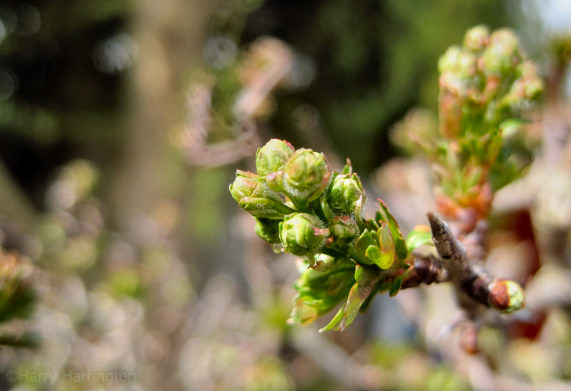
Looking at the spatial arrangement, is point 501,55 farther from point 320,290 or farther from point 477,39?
point 320,290

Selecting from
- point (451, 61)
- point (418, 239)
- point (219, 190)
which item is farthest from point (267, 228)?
point (219, 190)

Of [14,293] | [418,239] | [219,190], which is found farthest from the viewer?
[219,190]

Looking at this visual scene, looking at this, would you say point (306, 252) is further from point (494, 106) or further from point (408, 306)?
point (408, 306)

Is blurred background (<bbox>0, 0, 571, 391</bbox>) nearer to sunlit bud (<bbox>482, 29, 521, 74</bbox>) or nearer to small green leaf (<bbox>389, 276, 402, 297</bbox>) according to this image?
small green leaf (<bbox>389, 276, 402, 297</bbox>)

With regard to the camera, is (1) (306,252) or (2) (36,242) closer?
(1) (306,252)

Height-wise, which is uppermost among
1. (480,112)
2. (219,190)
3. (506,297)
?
(219,190)

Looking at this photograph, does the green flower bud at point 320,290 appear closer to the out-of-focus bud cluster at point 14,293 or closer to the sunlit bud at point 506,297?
the sunlit bud at point 506,297

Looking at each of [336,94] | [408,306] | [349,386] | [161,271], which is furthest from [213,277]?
[408,306]
